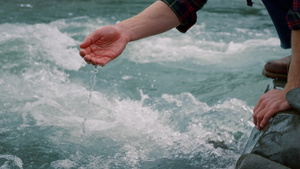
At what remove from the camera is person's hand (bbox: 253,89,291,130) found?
2.02 metres

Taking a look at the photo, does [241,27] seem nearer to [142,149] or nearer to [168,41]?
[168,41]

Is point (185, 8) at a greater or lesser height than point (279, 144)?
greater

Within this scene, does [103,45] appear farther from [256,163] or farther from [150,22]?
[256,163]

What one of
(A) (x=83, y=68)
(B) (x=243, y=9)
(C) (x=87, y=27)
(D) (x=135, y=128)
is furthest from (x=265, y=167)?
(B) (x=243, y=9)

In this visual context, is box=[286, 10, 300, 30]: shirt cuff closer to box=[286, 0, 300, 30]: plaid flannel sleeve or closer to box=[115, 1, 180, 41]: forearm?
box=[286, 0, 300, 30]: plaid flannel sleeve

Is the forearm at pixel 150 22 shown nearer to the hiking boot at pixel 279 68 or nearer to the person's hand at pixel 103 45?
the person's hand at pixel 103 45

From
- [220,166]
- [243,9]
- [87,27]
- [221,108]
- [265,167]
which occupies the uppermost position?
[265,167]

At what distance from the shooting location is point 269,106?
2.04m

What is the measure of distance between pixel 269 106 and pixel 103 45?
3.03 ft

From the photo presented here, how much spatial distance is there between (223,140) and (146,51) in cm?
291

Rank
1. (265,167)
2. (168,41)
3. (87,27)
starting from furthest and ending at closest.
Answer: (87,27), (168,41), (265,167)

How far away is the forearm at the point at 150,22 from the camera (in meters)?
2.20

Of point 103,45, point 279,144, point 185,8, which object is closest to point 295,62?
point 279,144

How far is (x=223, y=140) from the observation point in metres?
3.09
